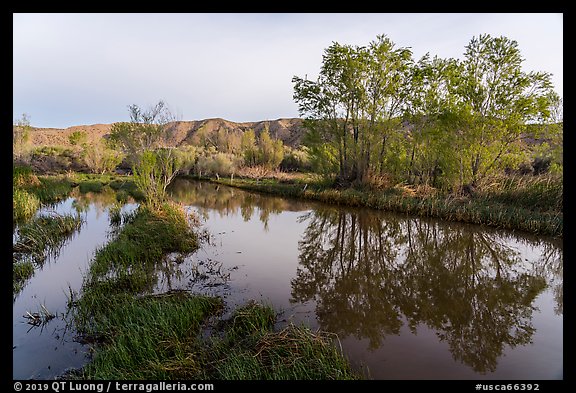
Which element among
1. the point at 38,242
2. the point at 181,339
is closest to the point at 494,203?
the point at 181,339

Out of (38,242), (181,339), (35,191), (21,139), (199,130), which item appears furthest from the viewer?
(199,130)

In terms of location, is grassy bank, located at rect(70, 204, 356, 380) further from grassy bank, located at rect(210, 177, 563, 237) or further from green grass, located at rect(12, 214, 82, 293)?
grassy bank, located at rect(210, 177, 563, 237)

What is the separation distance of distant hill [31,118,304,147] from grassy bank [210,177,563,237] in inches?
1654

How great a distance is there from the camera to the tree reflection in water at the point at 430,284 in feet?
15.6

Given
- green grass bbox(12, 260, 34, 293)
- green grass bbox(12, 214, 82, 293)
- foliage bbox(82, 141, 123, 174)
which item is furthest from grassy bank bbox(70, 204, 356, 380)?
foliage bbox(82, 141, 123, 174)

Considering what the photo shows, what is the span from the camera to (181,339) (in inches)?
168

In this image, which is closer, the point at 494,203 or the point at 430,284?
the point at 430,284

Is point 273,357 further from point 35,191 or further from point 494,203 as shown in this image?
point 35,191

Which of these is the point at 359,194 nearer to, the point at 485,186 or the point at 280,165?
the point at 485,186

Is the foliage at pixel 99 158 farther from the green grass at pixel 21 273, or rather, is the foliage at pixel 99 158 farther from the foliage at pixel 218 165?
the green grass at pixel 21 273

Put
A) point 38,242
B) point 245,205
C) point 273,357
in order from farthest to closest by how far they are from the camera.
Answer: point 245,205
point 38,242
point 273,357

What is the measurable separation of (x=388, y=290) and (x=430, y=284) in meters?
1.02

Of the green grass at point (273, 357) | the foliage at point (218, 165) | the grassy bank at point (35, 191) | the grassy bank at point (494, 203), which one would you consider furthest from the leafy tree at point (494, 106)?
the foliage at point (218, 165)

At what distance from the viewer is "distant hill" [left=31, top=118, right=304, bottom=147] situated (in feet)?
210
